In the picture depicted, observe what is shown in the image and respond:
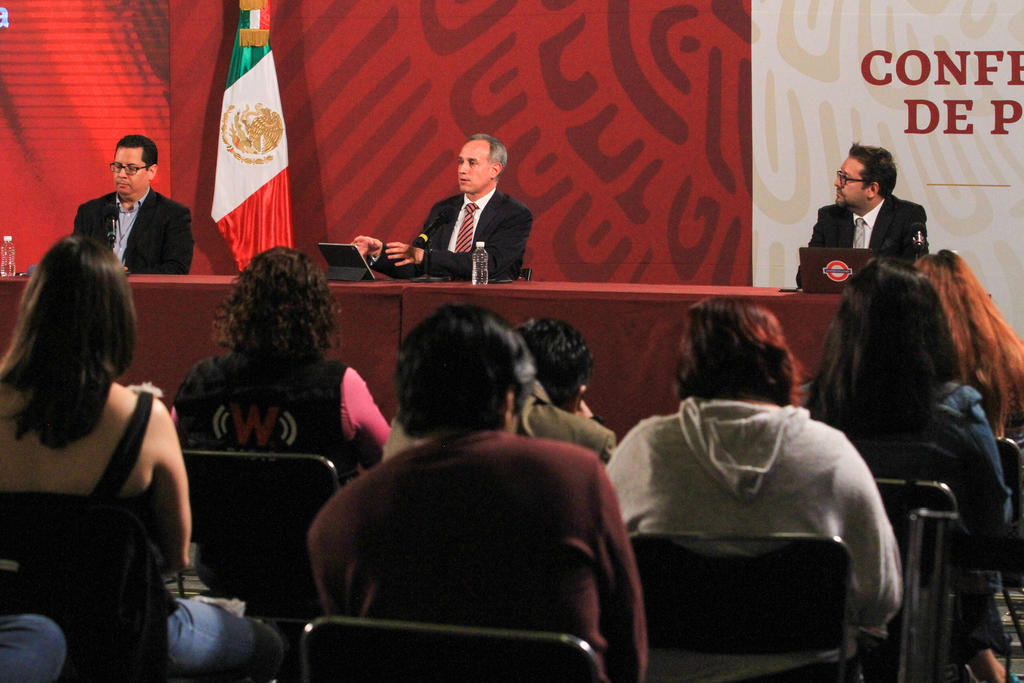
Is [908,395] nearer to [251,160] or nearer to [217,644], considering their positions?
[217,644]

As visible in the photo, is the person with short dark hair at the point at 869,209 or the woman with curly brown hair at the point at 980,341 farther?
the person with short dark hair at the point at 869,209

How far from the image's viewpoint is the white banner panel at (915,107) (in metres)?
5.57

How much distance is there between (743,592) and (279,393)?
1.17 metres

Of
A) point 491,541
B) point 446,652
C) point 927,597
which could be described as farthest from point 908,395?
point 446,652

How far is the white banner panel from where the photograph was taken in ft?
18.3

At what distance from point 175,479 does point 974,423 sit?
152cm

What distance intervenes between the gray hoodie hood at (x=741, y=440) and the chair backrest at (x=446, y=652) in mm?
488

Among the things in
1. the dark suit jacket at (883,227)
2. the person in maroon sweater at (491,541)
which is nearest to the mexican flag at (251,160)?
the dark suit jacket at (883,227)

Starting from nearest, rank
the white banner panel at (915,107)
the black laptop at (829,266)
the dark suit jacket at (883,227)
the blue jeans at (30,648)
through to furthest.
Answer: the blue jeans at (30,648), the black laptop at (829,266), the dark suit jacket at (883,227), the white banner panel at (915,107)

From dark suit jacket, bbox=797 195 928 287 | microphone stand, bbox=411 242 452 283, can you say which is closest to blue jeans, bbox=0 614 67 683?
microphone stand, bbox=411 242 452 283

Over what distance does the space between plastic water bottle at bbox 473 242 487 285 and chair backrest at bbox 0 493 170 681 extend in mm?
2578

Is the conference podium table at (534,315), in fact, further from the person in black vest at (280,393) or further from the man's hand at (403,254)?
the person in black vest at (280,393)

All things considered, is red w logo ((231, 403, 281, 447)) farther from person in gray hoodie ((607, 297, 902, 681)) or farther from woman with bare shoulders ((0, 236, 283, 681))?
person in gray hoodie ((607, 297, 902, 681))

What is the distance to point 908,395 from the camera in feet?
7.12
